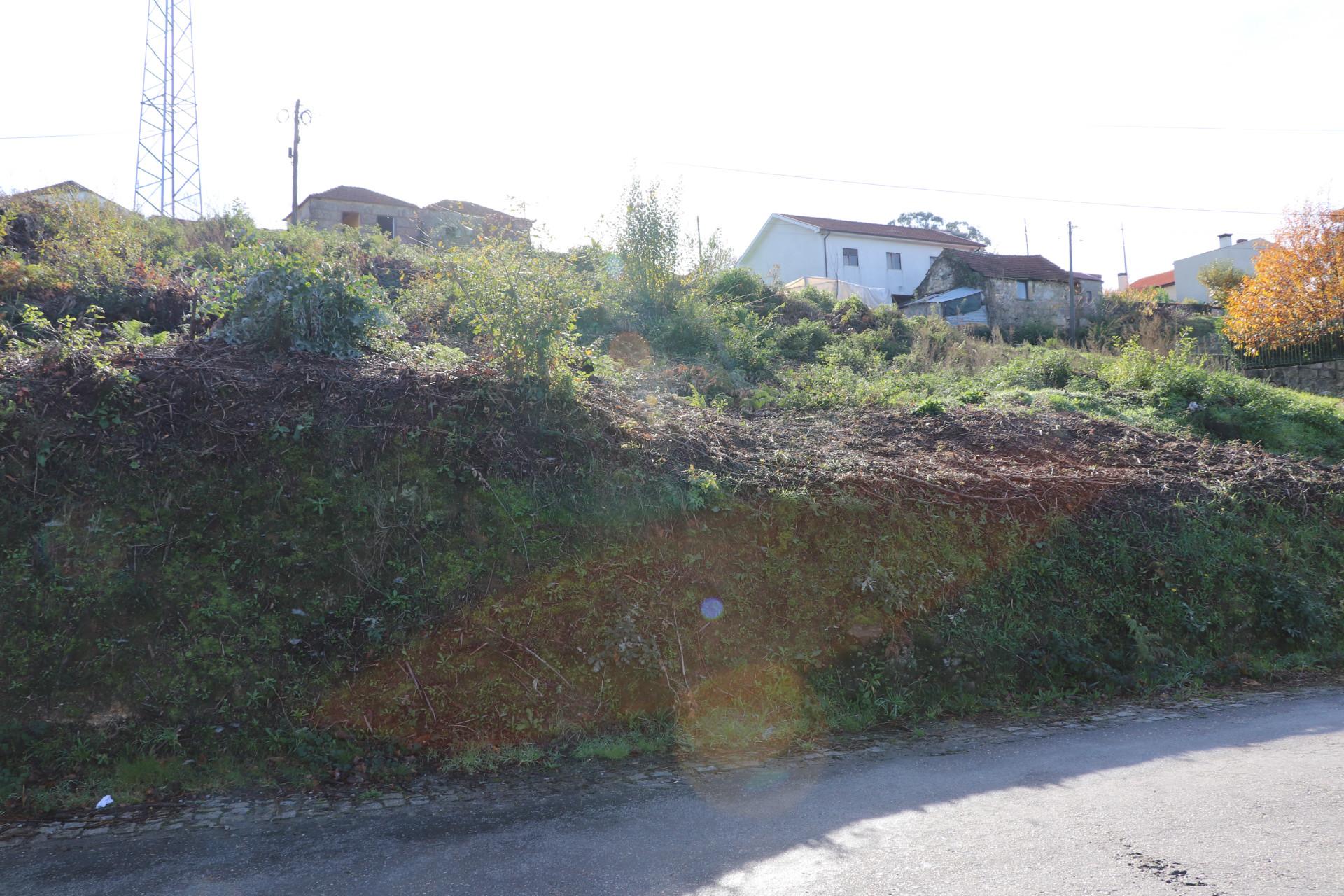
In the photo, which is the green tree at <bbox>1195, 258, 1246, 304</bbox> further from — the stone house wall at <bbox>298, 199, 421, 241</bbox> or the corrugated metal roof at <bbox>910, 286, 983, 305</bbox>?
the stone house wall at <bbox>298, 199, 421, 241</bbox>

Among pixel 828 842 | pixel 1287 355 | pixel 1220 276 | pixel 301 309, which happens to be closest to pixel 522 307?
pixel 301 309

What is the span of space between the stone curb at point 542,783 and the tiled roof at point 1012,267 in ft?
100

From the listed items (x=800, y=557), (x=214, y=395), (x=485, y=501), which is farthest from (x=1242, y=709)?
(x=214, y=395)

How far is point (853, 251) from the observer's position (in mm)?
39656

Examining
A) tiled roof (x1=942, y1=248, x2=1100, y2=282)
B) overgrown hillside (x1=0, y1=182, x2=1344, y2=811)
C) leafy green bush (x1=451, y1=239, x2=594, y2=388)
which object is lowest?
overgrown hillside (x1=0, y1=182, x2=1344, y2=811)

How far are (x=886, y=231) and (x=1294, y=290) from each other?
68.5ft

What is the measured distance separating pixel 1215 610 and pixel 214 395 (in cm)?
945

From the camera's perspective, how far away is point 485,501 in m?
6.46

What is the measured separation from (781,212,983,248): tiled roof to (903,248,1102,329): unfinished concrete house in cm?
453

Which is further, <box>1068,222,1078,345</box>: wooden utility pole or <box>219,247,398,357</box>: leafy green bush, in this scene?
<box>1068,222,1078,345</box>: wooden utility pole

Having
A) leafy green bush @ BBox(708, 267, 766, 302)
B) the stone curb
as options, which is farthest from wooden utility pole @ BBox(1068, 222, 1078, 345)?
the stone curb

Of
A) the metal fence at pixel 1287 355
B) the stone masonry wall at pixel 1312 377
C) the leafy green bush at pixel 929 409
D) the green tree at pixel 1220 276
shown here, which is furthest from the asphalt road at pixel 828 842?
the green tree at pixel 1220 276

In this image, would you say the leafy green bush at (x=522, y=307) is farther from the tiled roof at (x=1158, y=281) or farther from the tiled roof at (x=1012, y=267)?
the tiled roof at (x=1158, y=281)

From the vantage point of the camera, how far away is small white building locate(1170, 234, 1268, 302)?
4531 centimetres
